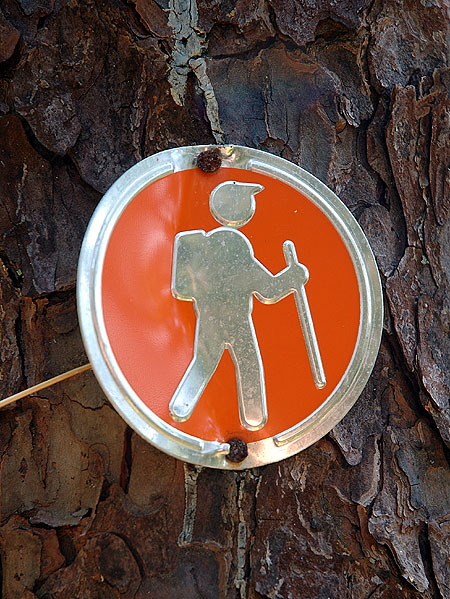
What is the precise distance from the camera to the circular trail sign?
0.83 m

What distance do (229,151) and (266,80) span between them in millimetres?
175

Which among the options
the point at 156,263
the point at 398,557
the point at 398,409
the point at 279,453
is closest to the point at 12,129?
the point at 156,263

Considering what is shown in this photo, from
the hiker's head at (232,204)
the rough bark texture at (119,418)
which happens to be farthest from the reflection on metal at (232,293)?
the rough bark texture at (119,418)

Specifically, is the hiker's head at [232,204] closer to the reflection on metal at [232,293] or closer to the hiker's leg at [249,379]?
the reflection on metal at [232,293]

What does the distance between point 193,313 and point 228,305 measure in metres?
0.05

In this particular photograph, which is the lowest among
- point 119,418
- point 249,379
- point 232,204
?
point 119,418

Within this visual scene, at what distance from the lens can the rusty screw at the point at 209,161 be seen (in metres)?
0.90

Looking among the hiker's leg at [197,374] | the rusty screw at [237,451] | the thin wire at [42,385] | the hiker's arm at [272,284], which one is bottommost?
the rusty screw at [237,451]

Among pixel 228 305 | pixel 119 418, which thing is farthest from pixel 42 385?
pixel 228 305

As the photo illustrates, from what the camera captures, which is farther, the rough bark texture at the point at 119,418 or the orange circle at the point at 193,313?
the rough bark texture at the point at 119,418

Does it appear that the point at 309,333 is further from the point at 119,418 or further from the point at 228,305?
the point at 119,418

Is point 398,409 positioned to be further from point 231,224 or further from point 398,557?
point 231,224

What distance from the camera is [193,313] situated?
872 millimetres

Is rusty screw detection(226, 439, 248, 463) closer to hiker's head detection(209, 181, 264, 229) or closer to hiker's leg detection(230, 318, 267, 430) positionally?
hiker's leg detection(230, 318, 267, 430)
